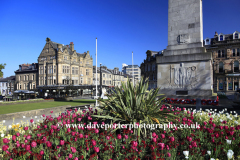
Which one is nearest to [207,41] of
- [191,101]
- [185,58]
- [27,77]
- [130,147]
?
[185,58]

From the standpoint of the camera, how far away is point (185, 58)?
13219 mm

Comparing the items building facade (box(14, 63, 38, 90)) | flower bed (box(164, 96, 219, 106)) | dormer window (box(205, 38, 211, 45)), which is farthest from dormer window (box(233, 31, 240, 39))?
building facade (box(14, 63, 38, 90))

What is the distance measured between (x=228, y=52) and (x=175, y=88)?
46.7m

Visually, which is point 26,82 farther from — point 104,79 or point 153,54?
point 153,54

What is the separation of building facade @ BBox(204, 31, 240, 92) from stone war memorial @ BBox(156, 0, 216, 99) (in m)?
43.2

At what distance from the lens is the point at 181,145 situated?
4270 mm

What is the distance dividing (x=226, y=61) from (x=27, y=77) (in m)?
76.1

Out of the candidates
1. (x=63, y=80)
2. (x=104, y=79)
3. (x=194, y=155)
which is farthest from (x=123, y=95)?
(x=104, y=79)

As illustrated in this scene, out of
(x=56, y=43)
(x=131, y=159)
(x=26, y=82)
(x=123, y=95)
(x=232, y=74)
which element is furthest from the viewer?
(x=26, y=82)

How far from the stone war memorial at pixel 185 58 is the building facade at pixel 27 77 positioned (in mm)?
60451

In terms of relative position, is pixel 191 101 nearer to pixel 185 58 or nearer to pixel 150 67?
pixel 185 58

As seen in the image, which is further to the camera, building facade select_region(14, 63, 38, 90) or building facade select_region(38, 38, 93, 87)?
building facade select_region(14, 63, 38, 90)

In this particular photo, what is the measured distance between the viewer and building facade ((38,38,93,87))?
53281 mm

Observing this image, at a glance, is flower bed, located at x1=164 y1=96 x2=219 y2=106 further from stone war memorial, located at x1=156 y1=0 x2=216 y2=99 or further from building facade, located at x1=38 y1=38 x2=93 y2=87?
building facade, located at x1=38 y1=38 x2=93 y2=87
